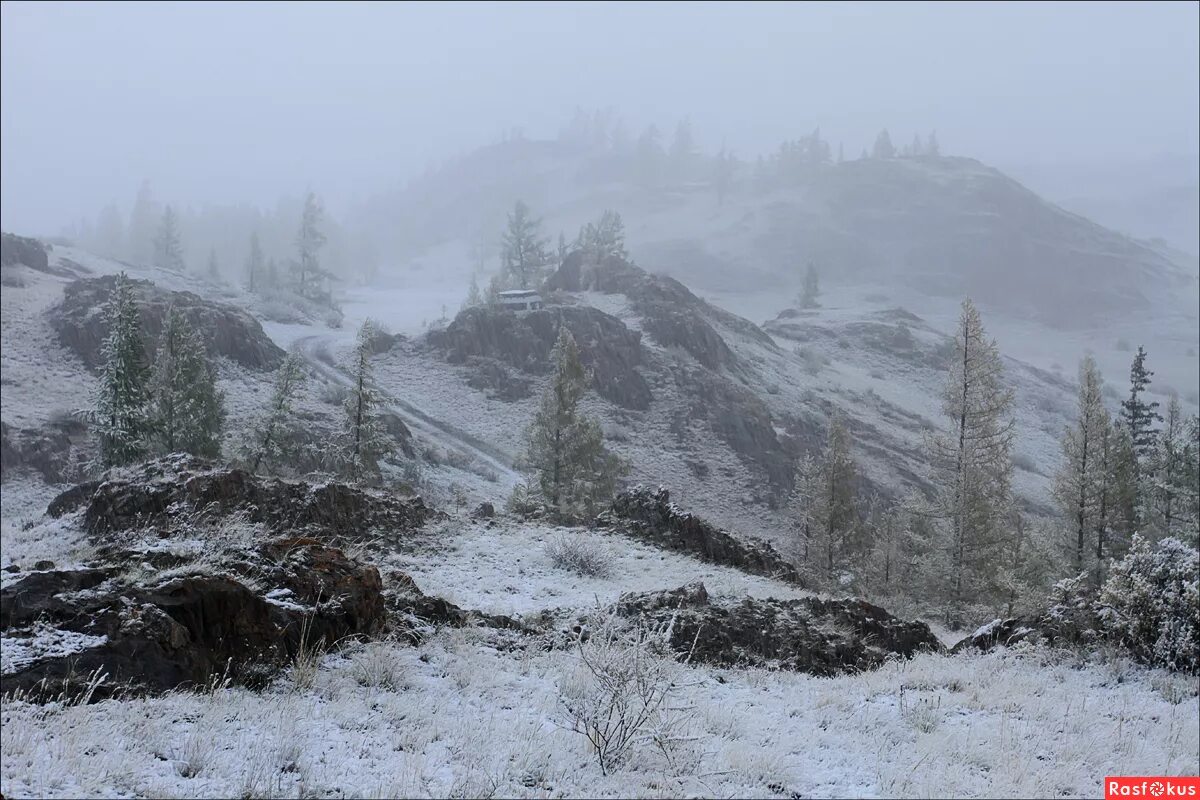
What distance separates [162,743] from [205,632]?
208 cm

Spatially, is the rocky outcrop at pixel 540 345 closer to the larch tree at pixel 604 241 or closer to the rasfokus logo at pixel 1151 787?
the larch tree at pixel 604 241

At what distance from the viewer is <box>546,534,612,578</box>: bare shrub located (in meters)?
16.6

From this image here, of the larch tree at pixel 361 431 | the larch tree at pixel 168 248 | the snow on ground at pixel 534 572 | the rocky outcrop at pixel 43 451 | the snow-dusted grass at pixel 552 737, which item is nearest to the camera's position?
the snow-dusted grass at pixel 552 737

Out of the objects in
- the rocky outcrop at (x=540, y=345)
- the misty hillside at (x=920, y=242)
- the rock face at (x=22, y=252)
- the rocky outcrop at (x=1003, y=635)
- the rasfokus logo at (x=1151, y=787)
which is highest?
the misty hillside at (x=920, y=242)

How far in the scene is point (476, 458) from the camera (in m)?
47.5

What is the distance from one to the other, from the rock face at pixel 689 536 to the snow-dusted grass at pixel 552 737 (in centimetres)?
1029

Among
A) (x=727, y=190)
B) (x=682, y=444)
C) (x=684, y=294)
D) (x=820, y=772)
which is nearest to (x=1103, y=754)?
(x=820, y=772)

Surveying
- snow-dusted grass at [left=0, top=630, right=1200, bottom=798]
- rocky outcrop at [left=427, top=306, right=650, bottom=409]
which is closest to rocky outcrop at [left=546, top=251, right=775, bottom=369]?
rocky outcrop at [left=427, top=306, right=650, bottom=409]

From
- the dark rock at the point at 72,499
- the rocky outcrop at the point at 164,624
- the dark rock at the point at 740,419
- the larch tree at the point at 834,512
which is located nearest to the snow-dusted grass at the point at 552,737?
the rocky outcrop at the point at 164,624

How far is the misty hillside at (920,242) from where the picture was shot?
448 feet

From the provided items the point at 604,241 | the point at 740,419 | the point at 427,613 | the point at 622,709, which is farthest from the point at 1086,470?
the point at 604,241

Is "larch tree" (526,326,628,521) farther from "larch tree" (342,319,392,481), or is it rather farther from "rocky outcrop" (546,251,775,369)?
"rocky outcrop" (546,251,775,369)

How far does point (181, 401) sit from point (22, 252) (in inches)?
2034

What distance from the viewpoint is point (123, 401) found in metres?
27.3
